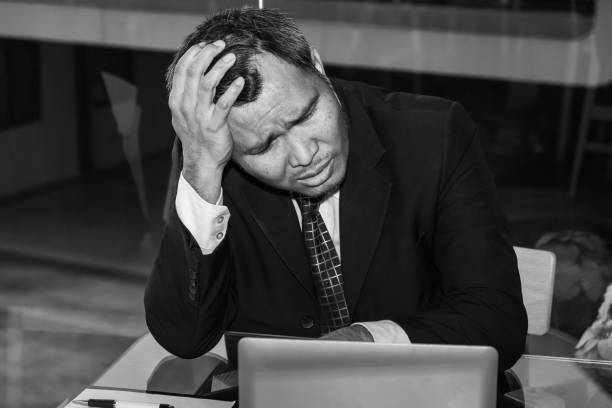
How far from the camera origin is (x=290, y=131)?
5.20ft

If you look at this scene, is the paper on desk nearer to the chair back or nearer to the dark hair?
the dark hair

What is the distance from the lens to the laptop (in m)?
1.13

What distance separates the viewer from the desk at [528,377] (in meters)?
1.52

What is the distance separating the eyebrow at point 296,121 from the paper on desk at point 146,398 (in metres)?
0.46

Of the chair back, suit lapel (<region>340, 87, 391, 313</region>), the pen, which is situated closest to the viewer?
the pen

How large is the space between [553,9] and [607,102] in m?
0.64

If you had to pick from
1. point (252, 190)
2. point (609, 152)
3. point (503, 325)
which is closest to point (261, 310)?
point (252, 190)

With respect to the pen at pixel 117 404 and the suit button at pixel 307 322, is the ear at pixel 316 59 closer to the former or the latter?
the suit button at pixel 307 322

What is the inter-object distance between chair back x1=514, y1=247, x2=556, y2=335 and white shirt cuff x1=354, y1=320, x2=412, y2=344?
0.58 metres

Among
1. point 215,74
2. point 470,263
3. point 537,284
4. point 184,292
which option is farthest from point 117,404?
point 537,284

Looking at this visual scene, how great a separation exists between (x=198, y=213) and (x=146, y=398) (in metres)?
0.36

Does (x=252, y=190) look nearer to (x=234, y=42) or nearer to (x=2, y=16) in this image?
(x=234, y=42)

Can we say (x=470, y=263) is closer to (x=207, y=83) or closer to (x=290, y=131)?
(x=290, y=131)

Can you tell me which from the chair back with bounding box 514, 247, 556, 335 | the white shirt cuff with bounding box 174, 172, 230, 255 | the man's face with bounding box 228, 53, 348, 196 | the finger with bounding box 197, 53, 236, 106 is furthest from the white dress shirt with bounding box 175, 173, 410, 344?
the chair back with bounding box 514, 247, 556, 335
